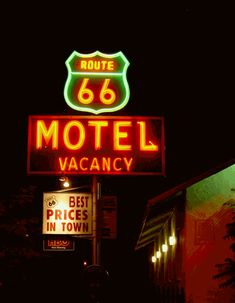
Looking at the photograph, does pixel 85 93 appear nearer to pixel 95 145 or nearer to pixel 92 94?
pixel 92 94

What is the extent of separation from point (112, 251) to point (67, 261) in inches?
302

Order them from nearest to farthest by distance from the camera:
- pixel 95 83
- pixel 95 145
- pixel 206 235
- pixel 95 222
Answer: pixel 95 222, pixel 206 235, pixel 95 145, pixel 95 83

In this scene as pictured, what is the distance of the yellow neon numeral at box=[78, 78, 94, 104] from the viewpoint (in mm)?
15320

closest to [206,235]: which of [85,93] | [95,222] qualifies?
[95,222]

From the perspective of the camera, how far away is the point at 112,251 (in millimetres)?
61938

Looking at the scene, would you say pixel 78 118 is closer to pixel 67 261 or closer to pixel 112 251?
pixel 67 261

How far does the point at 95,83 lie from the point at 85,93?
1.23ft

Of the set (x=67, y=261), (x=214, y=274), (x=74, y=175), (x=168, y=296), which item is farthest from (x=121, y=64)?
(x=67, y=261)

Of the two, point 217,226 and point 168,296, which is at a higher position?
point 217,226

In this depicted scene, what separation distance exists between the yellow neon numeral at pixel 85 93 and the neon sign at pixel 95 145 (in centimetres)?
62

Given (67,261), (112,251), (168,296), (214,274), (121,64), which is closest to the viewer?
(214,274)

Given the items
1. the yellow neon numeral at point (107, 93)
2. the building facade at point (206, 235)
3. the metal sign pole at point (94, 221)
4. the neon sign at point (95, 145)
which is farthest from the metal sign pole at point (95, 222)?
the yellow neon numeral at point (107, 93)

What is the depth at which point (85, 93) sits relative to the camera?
605 inches

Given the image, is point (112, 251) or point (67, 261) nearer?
point (67, 261)
